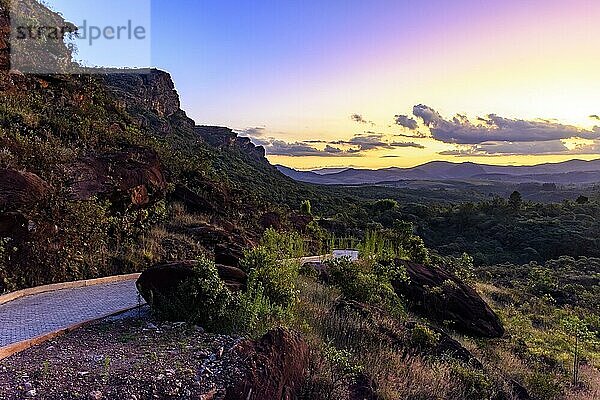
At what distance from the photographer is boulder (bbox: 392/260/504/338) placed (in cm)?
967

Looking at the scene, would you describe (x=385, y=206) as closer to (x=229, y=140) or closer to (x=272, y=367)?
(x=272, y=367)

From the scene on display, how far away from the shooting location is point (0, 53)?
43.0ft

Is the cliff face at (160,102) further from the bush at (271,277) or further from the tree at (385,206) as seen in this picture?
the bush at (271,277)

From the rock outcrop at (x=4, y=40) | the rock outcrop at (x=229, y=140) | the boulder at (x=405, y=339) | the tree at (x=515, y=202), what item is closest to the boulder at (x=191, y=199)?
the rock outcrop at (x=4, y=40)

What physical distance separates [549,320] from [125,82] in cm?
5441

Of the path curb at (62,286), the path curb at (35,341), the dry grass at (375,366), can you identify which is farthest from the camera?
the path curb at (62,286)

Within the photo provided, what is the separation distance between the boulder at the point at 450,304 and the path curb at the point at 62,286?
219 inches

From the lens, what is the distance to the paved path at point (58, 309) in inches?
219

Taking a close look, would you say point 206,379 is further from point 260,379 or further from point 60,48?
point 60,48

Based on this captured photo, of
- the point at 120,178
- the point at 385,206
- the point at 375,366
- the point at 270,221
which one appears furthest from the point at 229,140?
the point at 375,366

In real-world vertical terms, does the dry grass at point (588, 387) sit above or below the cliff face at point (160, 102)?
below

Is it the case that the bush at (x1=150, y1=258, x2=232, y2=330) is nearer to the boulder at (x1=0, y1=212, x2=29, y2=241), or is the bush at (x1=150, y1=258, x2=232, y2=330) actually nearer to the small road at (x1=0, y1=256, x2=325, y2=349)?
the small road at (x1=0, y1=256, x2=325, y2=349)

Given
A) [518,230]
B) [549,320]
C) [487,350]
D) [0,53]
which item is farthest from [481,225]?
[0,53]

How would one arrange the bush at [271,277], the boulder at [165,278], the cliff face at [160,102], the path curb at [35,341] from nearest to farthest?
1. the path curb at [35,341]
2. the boulder at [165,278]
3. the bush at [271,277]
4. the cliff face at [160,102]
